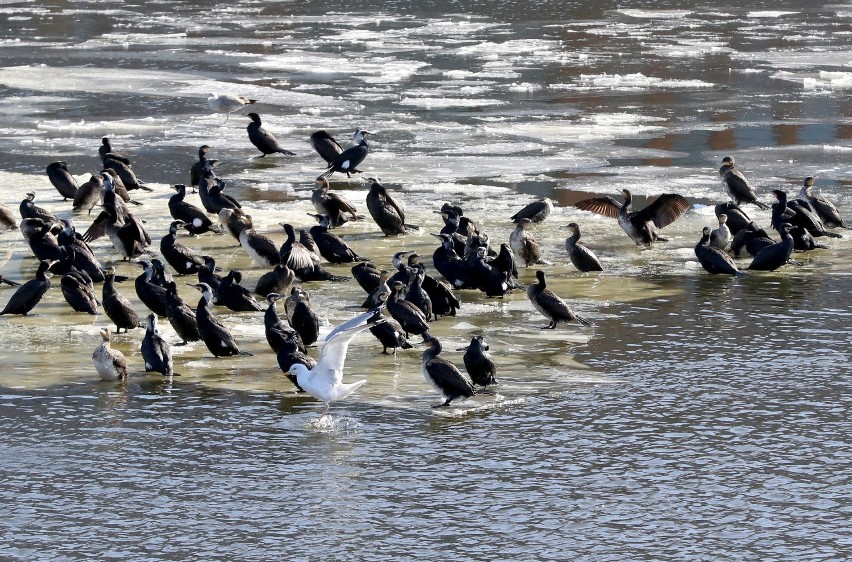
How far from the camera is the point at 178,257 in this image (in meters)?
14.2

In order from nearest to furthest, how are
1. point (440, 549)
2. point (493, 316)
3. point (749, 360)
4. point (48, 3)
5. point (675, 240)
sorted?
point (440, 549) → point (749, 360) → point (493, 316) → point (675, 240) → point (48, 3)

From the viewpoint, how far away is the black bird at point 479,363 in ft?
34.2

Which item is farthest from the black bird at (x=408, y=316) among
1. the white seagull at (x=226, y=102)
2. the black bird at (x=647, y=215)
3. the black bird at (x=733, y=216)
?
the white seagull at (x=226, y=102)

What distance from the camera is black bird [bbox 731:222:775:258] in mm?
14930

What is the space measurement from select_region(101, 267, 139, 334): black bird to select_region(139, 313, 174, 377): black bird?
122cm

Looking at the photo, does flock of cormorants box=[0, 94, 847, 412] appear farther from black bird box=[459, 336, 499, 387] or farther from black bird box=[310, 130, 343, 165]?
black bird box=[310, 130, 343, 165]

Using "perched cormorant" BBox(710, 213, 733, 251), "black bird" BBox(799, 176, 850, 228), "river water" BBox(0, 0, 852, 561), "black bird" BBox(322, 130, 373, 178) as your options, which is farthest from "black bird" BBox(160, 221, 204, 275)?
"black bird" BBox(799, 176, 850, 228)

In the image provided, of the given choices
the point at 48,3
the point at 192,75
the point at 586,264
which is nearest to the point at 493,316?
the point at 586,264

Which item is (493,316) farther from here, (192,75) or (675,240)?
(192,75)

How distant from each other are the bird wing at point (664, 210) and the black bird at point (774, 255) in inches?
59.4

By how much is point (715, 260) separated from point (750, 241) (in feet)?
3.21

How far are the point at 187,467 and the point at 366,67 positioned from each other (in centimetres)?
2170

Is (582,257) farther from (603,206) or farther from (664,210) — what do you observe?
(603,206)

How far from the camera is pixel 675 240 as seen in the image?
16.0 metres
